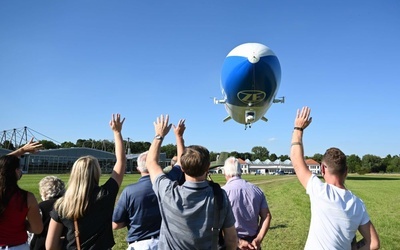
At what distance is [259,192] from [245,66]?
15.4m

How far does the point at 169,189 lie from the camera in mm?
3527

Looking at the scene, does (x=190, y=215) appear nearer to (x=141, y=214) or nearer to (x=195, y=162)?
(x=195, y=162)

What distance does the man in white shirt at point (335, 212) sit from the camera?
358cm

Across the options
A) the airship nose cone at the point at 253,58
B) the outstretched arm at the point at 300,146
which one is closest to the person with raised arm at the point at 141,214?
the outstretched arm at the point at 300,146

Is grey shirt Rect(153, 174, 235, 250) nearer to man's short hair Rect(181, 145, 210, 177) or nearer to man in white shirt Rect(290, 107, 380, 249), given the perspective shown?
man's short hair Rect(181, 145, 210, 177)

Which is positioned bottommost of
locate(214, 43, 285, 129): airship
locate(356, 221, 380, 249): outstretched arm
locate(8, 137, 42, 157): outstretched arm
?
locate(356, 221, 380, 249): outstretched arm

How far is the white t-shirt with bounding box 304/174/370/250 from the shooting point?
3566 millimetres

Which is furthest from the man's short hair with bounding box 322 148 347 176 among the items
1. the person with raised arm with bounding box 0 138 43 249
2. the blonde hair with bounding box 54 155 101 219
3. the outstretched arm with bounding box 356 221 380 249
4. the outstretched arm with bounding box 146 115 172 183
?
the person with raised arm with bounding box 0 138 43 249

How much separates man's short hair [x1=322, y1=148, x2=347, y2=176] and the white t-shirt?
179mm

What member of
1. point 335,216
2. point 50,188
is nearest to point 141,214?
point 50,188

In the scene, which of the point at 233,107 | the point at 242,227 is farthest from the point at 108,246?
the point at 233,107

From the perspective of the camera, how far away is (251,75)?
66.7ft

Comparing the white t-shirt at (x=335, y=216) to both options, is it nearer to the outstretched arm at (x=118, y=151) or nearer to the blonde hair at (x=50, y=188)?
the outstretched arm at (x=118, y=151)

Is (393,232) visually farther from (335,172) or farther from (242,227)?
(335,172)
